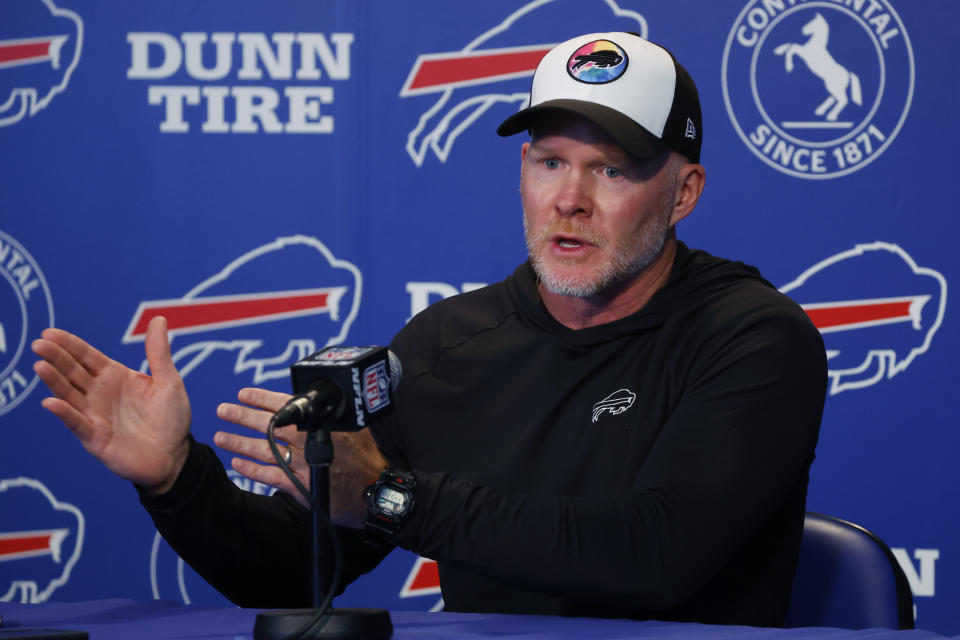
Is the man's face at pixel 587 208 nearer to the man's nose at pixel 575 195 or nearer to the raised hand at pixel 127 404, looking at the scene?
the man's nose at pixel 575 195

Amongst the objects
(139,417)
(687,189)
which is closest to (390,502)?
(139,417)

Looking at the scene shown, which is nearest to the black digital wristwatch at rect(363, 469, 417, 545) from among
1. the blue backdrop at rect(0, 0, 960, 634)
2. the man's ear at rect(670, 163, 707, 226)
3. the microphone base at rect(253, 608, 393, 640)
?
the microphone base at rect(253, 608, 393, 640)

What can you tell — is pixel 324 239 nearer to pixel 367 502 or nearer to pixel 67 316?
pixel 67 316

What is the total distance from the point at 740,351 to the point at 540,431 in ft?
1.14

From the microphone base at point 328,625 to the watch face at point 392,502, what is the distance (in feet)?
0.69

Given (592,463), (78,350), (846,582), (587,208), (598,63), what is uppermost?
(598,63)

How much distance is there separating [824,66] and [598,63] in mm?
1046

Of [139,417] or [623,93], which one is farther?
[623,93]

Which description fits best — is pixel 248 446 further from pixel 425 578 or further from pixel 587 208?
pixel 425 578

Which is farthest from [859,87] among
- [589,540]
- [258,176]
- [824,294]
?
[589,540]

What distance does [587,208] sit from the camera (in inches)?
69.4

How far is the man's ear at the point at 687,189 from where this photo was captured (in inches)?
73.2

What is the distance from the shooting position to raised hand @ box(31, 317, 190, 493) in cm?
137

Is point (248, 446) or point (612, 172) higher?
point (612, 172)
